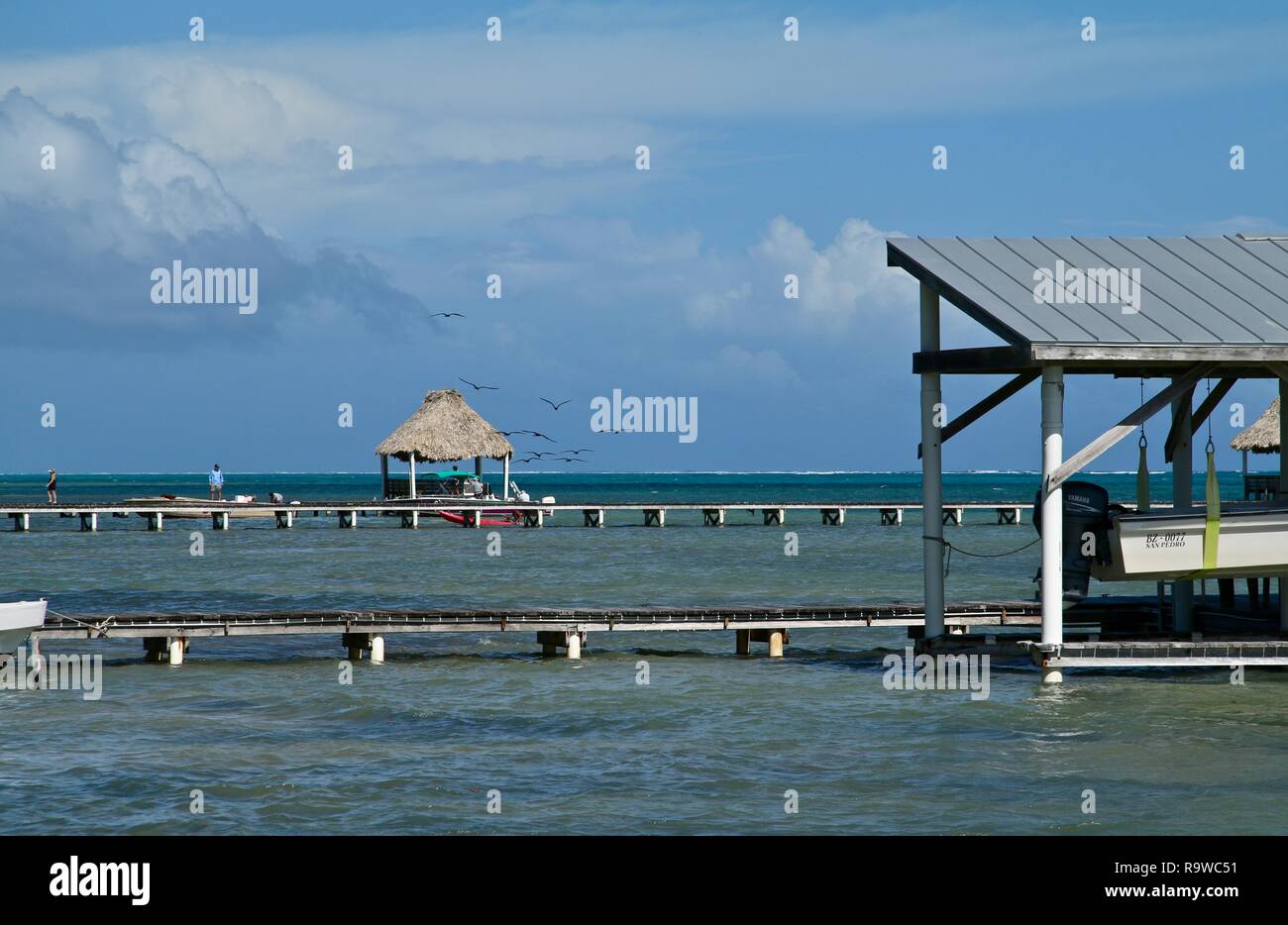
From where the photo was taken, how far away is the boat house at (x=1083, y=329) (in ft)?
53.5

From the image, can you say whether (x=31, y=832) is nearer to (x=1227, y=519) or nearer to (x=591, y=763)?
(x=591, y=763)

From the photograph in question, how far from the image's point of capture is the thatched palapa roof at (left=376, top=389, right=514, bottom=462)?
215 feet

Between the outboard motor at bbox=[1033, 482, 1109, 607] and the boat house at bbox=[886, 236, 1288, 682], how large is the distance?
21.0 inches

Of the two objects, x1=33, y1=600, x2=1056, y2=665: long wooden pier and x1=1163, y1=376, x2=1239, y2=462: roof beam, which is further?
x1=33, y1=600, x2=1056, y2=665: long wooden pier

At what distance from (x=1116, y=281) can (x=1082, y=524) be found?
300 centimetres

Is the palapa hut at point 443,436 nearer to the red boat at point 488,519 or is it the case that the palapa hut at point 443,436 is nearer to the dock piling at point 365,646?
the red boat at point 488,519

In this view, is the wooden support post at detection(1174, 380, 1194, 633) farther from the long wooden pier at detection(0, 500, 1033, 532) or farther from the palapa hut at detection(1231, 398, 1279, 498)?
the long wooden pier at detection(0, 500, 1033, 532)

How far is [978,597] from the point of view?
1319 inches

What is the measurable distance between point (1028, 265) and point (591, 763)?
8258 mm

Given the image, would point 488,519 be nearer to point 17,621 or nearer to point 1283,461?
point 17,621

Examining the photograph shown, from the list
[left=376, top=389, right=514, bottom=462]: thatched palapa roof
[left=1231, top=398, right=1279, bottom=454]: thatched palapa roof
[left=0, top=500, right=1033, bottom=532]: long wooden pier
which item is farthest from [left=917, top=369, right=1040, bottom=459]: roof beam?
[left=376, top=389, right=514, bottom=462]: thatched palapa roof

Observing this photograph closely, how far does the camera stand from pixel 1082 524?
58.7ft

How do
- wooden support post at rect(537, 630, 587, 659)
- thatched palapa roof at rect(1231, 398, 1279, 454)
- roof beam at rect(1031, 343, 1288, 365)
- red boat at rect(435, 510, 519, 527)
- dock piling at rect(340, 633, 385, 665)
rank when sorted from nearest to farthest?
roof beam at rect(1031, 343, 1288, 365) → dock piling at rect(340, 633, 385, 665) → wooden support post at rect(537, 630, 587, 659) → thatched palapa roof at rect(1231, 398, 1279, 454) → red boat at rect(435, 510, 519, 527)
